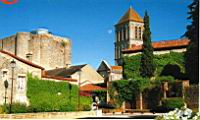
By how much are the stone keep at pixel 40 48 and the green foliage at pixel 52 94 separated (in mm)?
29898

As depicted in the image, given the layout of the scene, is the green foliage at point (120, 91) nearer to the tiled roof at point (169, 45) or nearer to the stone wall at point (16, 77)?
the tiled roof at point (169, 45)

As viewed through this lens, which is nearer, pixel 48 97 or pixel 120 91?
pixel 48 97

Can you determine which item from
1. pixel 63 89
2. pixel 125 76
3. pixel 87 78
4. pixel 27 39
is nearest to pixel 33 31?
pixel 27 39

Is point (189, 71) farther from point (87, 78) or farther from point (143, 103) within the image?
point (87, 78)

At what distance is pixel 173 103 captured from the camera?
3641 centimetres

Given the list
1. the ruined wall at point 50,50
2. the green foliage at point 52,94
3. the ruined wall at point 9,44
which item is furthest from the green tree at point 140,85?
the ruined wall at point 9,44

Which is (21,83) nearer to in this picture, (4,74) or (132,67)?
(4,74)

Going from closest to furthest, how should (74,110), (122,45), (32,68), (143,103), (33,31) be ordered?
(74,110) → (32,68) → (143,103) → (33,31) → (122,45)

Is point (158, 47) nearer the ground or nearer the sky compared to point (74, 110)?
nearer the sky

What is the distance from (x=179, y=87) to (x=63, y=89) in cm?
1275

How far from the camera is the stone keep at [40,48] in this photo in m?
65.3

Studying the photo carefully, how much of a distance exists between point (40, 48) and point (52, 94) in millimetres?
33621

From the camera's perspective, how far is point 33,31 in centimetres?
6862

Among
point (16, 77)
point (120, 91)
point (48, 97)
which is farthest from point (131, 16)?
point (16, 77)
